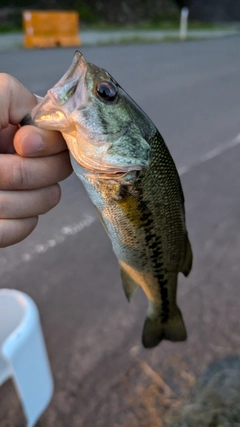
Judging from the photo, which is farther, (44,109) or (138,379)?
(138,379)

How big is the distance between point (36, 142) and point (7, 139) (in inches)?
11.9

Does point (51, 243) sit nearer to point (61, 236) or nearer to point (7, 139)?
point (61, 236)

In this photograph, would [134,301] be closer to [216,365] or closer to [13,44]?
[216,365]

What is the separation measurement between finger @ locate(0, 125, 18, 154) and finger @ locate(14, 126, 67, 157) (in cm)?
20

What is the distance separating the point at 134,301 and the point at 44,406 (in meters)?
1.20

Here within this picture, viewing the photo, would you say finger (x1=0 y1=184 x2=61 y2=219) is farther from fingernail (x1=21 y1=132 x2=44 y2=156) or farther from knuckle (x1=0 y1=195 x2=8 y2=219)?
fingernail (x1=21 y1=132 x2=44 y2=156)

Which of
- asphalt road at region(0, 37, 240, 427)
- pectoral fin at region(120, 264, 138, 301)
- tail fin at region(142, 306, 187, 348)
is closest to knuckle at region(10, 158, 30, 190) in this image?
pectoral fin at region(120, 264, 138, 301)

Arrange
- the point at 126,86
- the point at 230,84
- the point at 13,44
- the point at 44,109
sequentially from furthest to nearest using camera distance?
the point at 13,44 < the point at 230,84 < the point at 126,86 < the point at 44,109

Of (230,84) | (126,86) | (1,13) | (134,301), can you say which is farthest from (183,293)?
(1,13)

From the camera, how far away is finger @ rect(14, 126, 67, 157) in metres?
1.40

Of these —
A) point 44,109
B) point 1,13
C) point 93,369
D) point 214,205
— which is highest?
point 44,109

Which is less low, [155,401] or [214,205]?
[155,401]

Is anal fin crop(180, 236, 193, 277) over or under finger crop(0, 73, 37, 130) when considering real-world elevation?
under

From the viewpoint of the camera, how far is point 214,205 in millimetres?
4879
